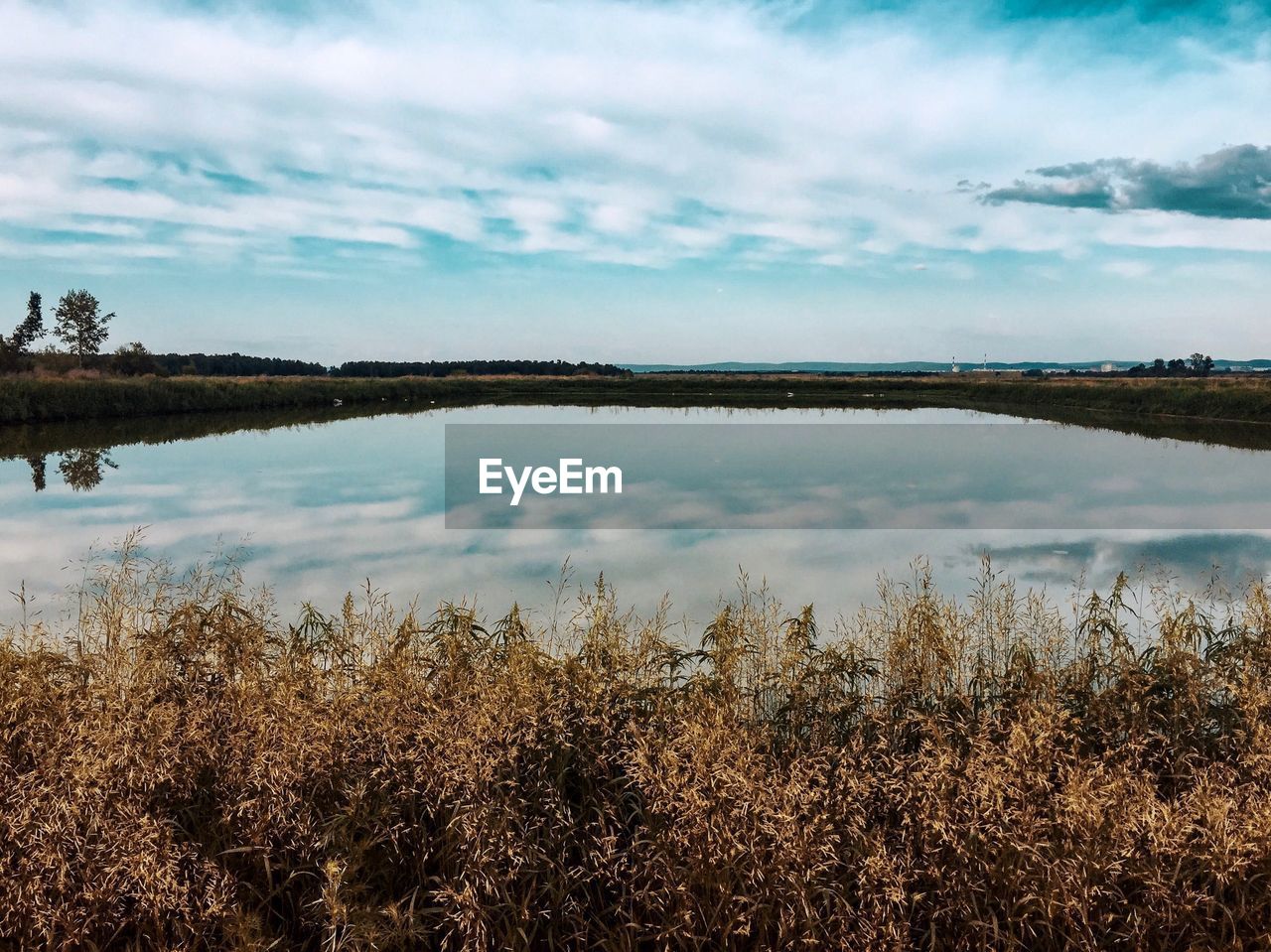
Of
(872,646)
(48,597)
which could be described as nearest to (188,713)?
(872,646)

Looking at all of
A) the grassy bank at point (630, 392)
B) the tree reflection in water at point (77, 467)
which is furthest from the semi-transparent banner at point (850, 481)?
the grassy bank at point (630, 392)

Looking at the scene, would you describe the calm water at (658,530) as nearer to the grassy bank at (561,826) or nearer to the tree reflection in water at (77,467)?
the tree reflection in water at (77,467)

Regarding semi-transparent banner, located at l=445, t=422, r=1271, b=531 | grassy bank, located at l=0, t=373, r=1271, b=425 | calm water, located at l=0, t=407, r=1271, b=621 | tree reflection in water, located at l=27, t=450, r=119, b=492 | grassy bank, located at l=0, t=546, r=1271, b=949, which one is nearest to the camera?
grassy bank, located at l=0, t=546, r=1271, b=949

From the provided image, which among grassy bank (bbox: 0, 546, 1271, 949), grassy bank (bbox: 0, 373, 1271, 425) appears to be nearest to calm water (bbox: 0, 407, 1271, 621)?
grassy bank (bbox: 0, 546, 1271, 949)

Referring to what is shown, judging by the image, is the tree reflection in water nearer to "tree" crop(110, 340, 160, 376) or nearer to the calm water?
the calm water

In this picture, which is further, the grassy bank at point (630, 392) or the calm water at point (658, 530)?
the grassy bank at point (630, 392)

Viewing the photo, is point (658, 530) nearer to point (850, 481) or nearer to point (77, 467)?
point (850, 481)
